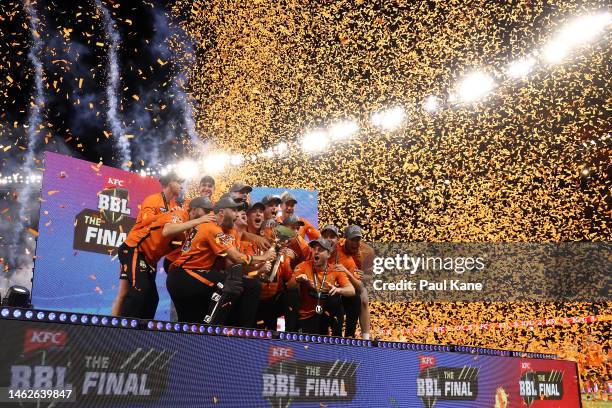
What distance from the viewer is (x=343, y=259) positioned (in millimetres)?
8312

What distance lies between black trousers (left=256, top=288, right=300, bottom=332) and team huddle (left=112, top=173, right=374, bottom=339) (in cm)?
1

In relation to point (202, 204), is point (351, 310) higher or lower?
lower

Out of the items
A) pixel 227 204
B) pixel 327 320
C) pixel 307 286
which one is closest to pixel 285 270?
pixel 307 286

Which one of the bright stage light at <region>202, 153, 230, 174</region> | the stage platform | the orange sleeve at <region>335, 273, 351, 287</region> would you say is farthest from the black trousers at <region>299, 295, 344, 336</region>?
the bright stage light at <region>202, 153, 230, 174</region>

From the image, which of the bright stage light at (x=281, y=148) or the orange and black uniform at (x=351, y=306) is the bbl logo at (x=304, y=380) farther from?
the bright stage light at (x=281, y=148)

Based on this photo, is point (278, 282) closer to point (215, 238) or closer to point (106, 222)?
point (215, 238)

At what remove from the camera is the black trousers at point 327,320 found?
7.48 metres

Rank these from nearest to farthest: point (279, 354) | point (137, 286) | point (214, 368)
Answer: point (214, 368), point (279, 354), point (137, 286)

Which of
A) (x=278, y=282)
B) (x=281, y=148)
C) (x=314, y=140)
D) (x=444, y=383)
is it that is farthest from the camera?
(x=314, y=140)

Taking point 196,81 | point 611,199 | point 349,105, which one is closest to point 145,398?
point 196,81

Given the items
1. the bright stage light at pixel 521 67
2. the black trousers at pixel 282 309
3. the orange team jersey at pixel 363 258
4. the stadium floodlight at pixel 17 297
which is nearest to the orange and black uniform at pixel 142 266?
the black trousers at pixel 282 309

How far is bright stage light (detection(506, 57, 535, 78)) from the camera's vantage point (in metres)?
16.4

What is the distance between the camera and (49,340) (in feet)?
10.6

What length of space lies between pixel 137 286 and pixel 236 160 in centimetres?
1086
